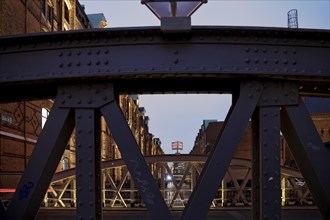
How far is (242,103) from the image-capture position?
183 inches

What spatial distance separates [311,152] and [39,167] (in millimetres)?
3283

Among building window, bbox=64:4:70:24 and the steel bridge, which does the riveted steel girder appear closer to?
the steel bridge

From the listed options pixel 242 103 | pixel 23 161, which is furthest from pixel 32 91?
pixel 23 161

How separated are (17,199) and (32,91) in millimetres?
1667

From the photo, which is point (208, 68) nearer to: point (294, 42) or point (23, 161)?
point (294, 42)

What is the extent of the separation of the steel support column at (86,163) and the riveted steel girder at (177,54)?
0.53m

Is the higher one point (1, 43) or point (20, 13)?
point (20, 13)

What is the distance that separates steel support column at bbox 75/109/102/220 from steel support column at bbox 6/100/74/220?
216 mm

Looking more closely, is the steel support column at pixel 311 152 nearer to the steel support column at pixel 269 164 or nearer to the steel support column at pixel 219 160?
the steel support column at pixel 269 164

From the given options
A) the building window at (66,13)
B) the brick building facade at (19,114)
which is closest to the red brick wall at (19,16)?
the brick building facade at (19,114)

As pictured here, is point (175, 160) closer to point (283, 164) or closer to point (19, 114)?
point (19, 114)

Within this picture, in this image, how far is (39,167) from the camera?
4566mm

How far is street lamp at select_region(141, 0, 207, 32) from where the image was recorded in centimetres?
461

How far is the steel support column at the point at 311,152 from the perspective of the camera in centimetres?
452
